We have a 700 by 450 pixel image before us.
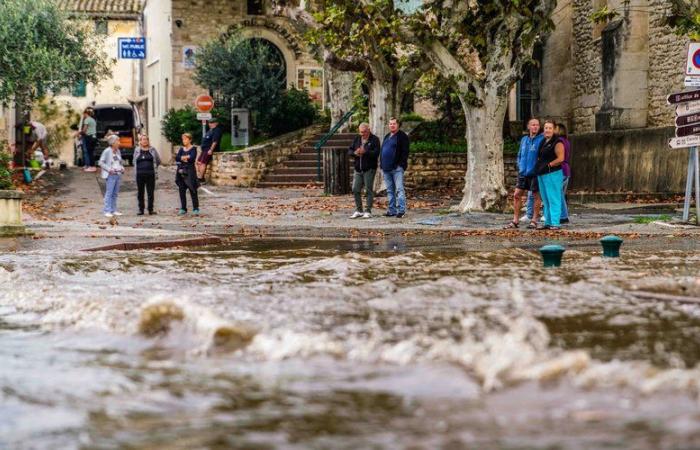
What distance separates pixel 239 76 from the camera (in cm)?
3800

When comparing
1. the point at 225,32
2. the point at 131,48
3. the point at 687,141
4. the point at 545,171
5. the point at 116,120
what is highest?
the point at 225,32

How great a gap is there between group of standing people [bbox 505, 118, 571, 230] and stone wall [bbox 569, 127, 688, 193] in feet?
22.2

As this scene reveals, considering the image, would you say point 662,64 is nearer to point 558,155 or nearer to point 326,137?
point 326,137

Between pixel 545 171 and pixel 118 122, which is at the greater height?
pixel 118 122

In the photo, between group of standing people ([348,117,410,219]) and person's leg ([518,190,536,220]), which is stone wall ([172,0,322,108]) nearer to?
group of standing people ([348,117,410,219])

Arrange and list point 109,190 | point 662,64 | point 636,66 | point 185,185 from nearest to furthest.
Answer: point 109,190
point 185,185
point 662,64
point 636,66

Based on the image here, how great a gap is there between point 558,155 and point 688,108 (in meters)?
2.09

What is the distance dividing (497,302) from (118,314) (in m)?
2.83

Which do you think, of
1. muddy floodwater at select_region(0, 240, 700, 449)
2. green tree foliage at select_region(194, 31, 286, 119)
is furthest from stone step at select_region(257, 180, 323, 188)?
muddy floodwater at select_region(0, 240, 700, 449)

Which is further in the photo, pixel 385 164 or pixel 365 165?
pixel 365 165

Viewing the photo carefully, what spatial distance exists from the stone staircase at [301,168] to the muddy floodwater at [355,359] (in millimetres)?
21334

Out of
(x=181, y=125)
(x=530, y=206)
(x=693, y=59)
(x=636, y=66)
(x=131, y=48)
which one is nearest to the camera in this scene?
(x=693, y=59)

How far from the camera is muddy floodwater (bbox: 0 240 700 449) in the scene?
5570 mm

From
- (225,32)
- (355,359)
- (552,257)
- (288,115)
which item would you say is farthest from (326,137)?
(355,359)
